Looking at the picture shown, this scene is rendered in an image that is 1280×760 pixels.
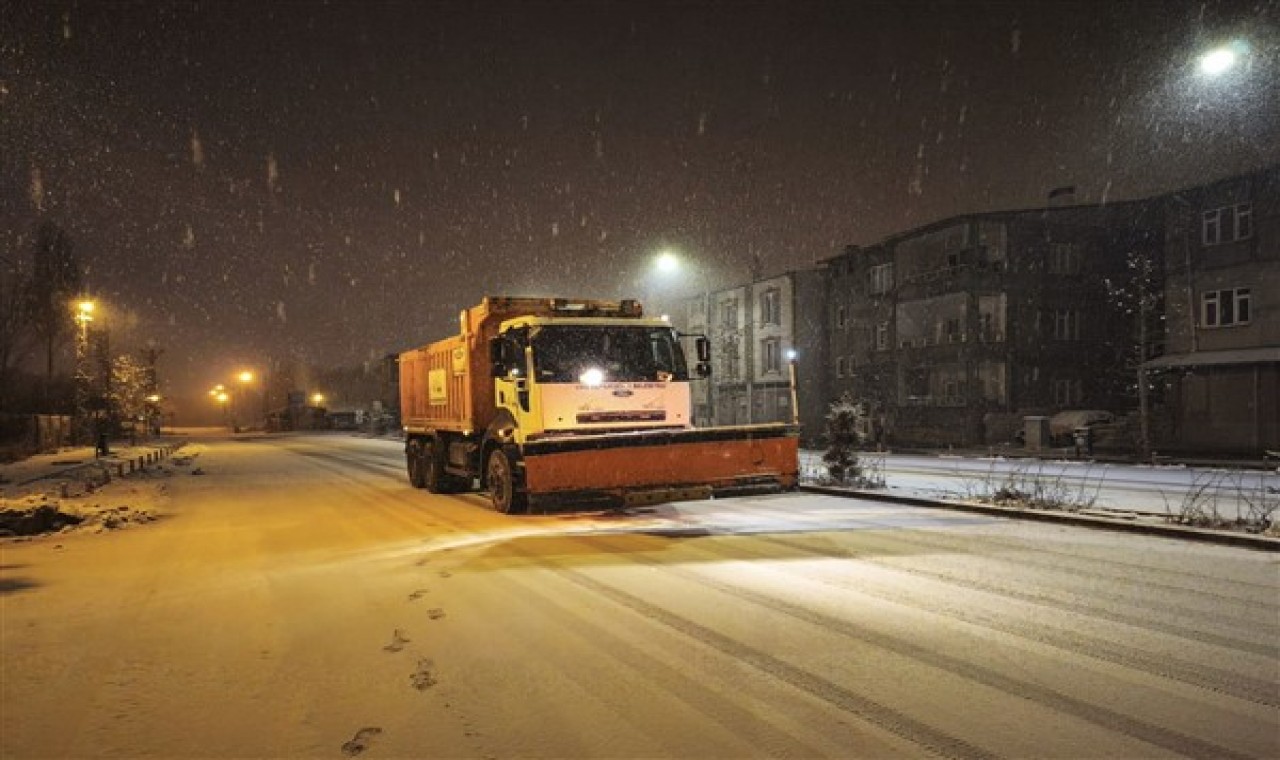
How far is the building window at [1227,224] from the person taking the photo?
30234 millimetres

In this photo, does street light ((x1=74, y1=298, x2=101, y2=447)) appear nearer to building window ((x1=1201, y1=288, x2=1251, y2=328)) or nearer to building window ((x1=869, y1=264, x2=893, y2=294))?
building window ((x1=869, y1=264, x2=893, y2=294))

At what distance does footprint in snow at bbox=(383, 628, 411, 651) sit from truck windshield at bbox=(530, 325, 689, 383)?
20.5ft

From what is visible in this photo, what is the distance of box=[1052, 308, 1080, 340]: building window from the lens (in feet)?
133

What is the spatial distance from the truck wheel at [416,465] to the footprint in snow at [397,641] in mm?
12352

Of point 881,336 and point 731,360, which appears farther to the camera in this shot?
point 731,360

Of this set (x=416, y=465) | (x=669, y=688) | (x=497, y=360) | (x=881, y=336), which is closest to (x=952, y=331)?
(x=881, y=336)

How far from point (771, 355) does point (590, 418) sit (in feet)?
141

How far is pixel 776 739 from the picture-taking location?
427 cm

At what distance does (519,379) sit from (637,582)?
5.12 metres

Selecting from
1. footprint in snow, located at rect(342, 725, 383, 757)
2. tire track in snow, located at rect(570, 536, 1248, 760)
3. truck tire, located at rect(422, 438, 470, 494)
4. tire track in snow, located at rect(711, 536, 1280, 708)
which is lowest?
tire track in snow, located at rect(711, 536, 1280, 708)

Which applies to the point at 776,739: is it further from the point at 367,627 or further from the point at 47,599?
the point at 47,599

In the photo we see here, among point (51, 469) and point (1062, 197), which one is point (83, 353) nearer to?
point (51, 469)

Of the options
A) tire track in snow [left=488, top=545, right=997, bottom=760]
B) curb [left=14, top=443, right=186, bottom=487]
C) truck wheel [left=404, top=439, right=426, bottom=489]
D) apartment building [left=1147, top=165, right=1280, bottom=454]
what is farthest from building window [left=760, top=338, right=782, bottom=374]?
tire track in snow [left=488, top=545, right=997, bottom=760]

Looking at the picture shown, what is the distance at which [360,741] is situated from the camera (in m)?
4.38
